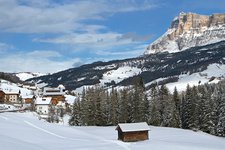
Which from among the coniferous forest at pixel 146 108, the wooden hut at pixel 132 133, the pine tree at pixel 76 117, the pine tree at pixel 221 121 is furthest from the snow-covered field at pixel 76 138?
the pine tree at pixel 76 117

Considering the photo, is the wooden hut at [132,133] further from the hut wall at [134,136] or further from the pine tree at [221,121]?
the pine tree at [221,121]

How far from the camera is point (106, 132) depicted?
91938mm

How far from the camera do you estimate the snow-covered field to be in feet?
149

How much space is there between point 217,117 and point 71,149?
2111 inches

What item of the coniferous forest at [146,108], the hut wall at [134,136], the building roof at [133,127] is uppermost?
the coniferous forest at [146,108]

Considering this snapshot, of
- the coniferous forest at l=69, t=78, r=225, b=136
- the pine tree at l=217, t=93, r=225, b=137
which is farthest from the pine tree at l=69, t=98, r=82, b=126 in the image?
the pine tree at l=217, t=93, r=225, b=137

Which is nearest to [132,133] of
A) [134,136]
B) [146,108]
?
[134,136]

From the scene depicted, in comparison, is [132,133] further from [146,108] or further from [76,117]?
[76,117]

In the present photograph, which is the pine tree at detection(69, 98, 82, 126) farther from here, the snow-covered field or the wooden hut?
the wooden hut

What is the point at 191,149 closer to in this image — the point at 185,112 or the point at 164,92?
the point at 185,112

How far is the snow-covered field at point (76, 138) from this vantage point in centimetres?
4556

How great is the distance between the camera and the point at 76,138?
206 feet

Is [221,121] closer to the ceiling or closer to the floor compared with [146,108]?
closer to the floor

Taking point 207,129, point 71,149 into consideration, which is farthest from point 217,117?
point 71,149
